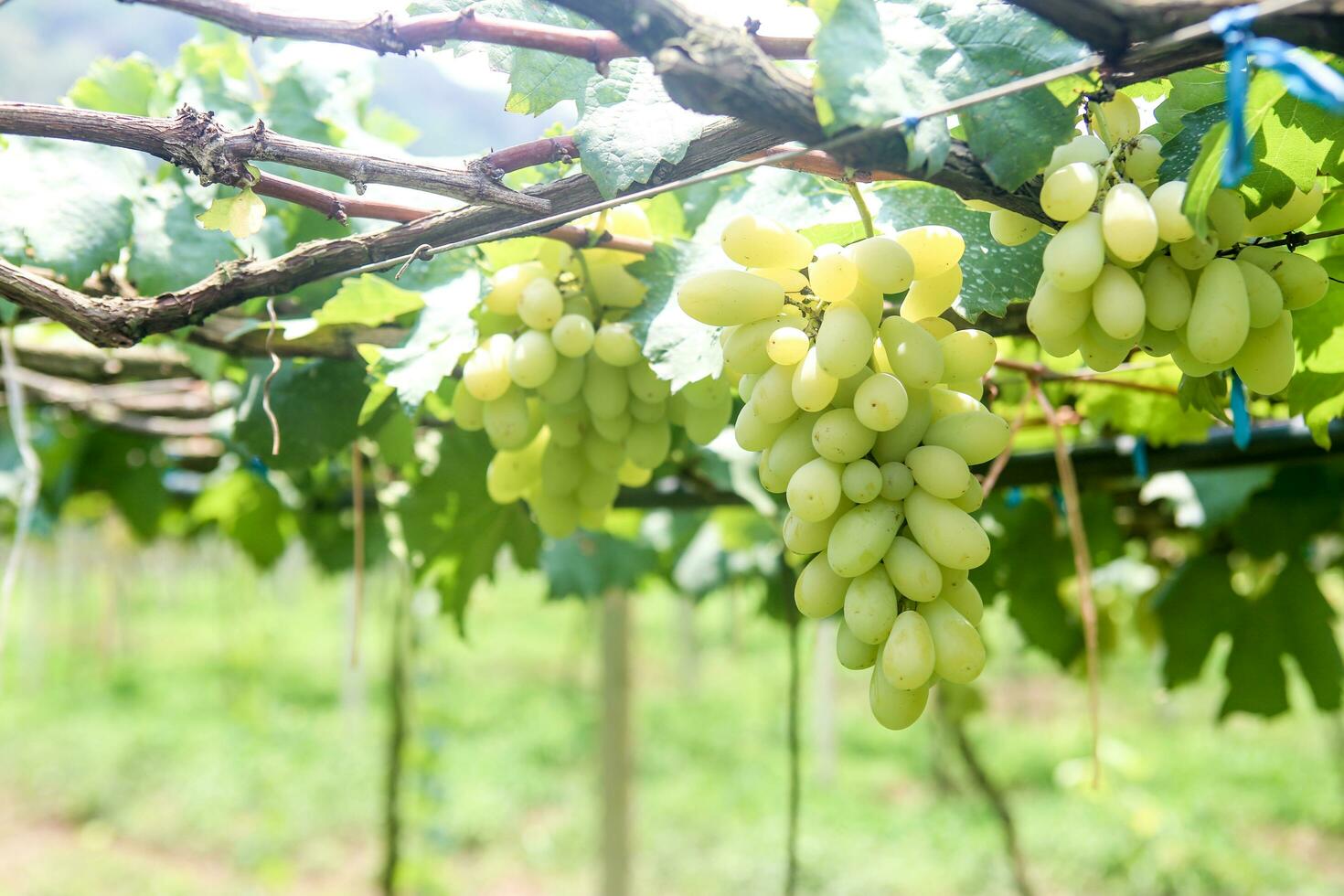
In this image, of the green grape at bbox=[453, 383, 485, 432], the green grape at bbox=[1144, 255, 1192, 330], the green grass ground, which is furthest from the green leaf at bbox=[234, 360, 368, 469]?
the green grass ground

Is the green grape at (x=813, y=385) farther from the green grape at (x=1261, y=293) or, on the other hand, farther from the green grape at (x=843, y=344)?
the green grape at (x=1261, y=293)

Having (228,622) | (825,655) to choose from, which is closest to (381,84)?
(825,655)

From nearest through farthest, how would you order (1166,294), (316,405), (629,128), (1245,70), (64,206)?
(1245,70) → (1166,294) → (629,128) → (64,206) → (316,405)

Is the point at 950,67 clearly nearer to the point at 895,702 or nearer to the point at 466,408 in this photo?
the point at 895,702

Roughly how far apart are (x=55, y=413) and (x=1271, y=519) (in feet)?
7.52

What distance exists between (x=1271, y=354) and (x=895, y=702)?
29cm

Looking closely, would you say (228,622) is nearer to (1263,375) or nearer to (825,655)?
(825,655)

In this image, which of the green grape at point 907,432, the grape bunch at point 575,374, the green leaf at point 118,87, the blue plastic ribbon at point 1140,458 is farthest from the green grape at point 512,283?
the blue plastic ribbon at point 1140,458

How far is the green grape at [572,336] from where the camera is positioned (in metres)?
0.80

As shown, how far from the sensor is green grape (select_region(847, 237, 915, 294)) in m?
0.58

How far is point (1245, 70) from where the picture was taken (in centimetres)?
45

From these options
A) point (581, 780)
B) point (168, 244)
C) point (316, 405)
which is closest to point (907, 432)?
point (316, 405)

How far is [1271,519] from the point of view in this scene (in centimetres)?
162

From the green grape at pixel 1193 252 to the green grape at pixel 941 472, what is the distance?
16cm
